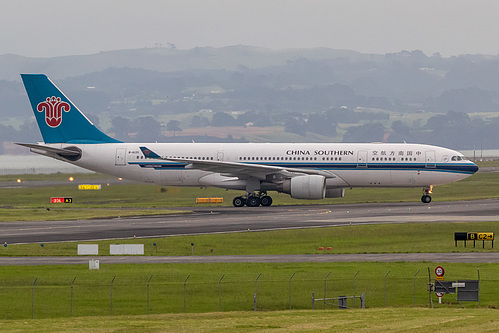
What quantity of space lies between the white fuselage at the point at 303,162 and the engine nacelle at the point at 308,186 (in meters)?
2.63

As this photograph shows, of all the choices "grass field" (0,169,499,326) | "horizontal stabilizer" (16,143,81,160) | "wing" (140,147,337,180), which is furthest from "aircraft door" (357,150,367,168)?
"horizontal stabilizer" (16,143,81,160)

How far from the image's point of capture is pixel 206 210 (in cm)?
7344

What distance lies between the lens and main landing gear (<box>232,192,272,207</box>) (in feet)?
245

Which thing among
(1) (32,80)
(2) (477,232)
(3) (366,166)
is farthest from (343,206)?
(1) (32,80)

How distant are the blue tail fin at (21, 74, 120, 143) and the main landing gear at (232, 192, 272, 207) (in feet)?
42.4

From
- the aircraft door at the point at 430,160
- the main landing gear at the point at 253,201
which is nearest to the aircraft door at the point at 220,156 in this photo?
the main landing gear at the point at 253,201

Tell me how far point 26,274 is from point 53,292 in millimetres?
4023

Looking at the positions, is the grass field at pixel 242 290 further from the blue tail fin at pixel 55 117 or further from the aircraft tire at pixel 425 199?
the blue tail fin at pixel 55 117

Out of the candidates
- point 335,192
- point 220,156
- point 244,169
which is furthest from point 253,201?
point 335,192

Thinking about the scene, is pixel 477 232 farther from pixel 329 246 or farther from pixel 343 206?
pixel 343 206

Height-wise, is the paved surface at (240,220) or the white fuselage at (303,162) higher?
the white fuselage at (303,162)

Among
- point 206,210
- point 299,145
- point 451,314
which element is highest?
point 299,145

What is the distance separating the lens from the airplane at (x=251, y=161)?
72750mm

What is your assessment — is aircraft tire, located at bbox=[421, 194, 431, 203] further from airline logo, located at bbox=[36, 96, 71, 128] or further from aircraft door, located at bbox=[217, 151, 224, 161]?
airline logo, located at bbox=[36, 96, 71, 128]
